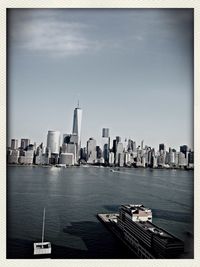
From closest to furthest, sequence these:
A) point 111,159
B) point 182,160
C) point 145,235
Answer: point 145,235 < point 182,160 < point 111,159

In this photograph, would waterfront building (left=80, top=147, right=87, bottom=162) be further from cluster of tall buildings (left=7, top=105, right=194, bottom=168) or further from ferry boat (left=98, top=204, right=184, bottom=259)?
ferry boat (left=98, top=204, right=184, bottom=259)

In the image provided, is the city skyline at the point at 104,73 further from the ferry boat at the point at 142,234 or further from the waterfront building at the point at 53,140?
the ferry boat at the point at 142,234

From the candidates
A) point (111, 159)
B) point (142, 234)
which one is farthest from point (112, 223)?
point (111, 159)

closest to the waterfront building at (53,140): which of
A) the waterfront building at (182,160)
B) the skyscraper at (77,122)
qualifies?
the skyscraper at (77,122)

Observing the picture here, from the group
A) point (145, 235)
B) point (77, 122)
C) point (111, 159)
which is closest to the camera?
point (145, 235)

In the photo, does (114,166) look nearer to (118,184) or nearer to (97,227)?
(118,184)

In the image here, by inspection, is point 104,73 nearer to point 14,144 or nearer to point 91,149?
point 91,149

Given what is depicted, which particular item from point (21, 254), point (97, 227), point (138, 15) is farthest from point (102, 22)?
point (21, 254)

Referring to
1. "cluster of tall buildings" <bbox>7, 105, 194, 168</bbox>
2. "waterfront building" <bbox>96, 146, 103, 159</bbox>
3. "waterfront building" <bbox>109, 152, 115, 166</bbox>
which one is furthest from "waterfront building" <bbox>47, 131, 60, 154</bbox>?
"waterfront building" <bbox>109, 152, 115, 166</bbox>
